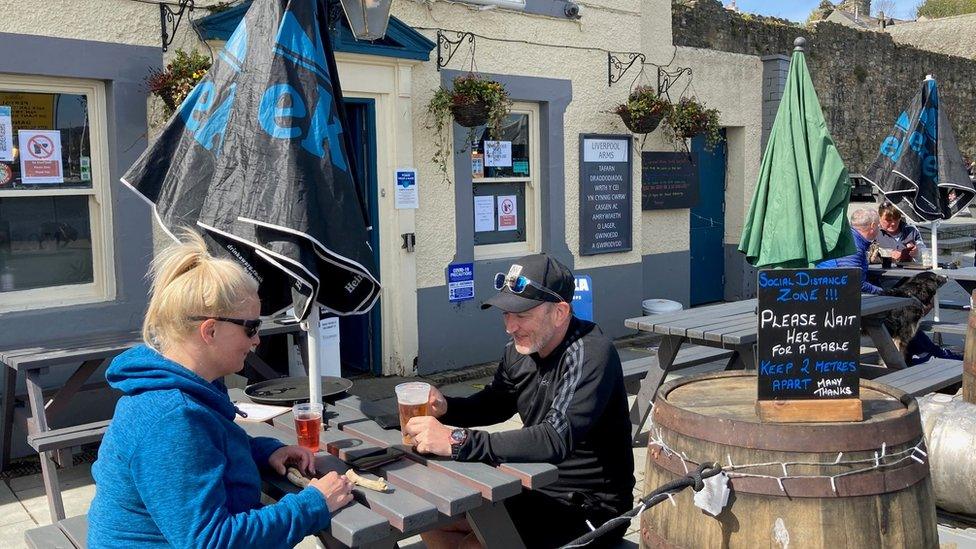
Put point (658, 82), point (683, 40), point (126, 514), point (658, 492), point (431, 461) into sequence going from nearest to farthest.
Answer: point (126, 514)
point (658, 492)
point (431, 461)
point (658, 82)
point (683, 40)

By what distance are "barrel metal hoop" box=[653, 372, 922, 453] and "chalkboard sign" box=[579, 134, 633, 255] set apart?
18.9 feet

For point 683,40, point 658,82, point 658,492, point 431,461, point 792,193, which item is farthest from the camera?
point 683,40

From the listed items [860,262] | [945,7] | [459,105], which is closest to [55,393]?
[459,105]

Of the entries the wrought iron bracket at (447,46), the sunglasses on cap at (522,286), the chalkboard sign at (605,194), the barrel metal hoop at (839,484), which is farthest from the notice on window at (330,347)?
the barrel metal hoop at (839,484)

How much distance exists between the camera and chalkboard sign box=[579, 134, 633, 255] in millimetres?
8047

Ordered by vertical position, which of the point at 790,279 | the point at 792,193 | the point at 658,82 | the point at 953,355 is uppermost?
the point at 658,82

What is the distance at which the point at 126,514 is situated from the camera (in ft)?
6.62

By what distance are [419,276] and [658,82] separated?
3.44 meters

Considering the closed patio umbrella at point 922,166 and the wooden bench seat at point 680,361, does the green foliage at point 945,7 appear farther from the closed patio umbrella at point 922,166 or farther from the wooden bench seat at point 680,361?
the wooden bench seat at point 680,361

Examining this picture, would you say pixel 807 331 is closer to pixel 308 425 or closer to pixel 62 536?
pixel 308 425

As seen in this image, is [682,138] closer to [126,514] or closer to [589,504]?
[589,504]

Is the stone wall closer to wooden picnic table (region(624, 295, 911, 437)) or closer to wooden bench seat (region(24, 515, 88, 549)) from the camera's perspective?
wooden picnic table (region(624, 295, 911, 437))

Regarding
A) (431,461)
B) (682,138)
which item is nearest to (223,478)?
(431,461)

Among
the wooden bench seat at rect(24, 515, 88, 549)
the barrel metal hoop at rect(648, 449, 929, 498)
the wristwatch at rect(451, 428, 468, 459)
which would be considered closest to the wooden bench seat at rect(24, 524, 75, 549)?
the wooden bench seat at rect(24, 515, 88, 549)
